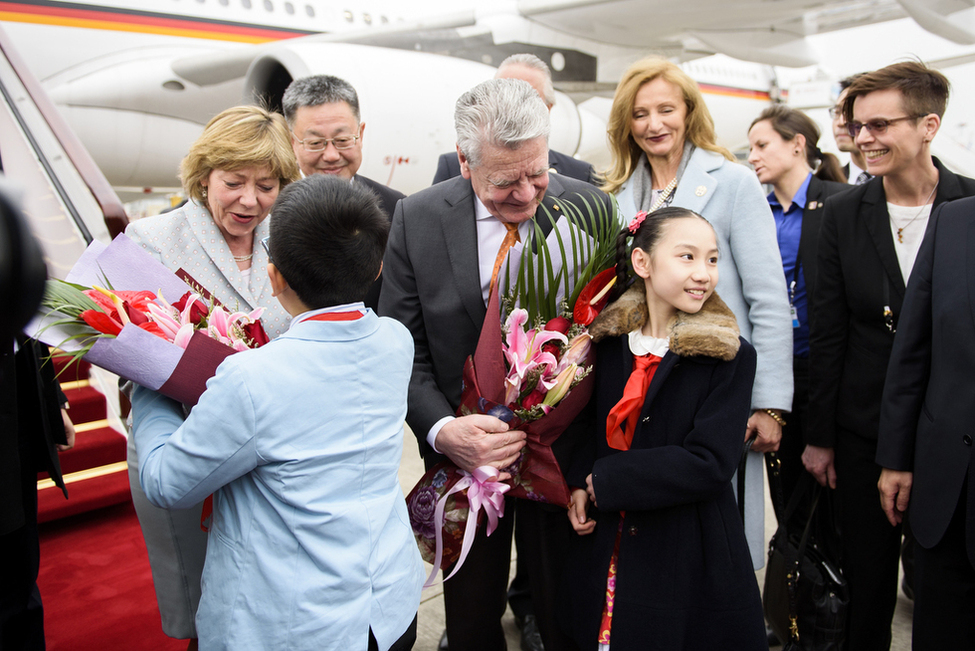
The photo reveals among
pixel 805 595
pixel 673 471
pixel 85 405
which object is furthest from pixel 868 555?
pixel 85 405

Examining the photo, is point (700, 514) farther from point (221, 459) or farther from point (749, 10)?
point (749, 10)

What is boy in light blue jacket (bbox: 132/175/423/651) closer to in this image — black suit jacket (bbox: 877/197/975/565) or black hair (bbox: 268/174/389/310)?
black hair (bbox: 268/174/389/310)

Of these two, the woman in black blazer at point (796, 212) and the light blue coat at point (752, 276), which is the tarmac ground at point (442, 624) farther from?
the light blue coat at point (752, 276)

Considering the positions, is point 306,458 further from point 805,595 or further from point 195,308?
point 805,595

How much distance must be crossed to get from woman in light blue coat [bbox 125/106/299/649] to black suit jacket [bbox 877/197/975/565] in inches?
64.3

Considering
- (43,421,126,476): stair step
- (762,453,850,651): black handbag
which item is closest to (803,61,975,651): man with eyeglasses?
(762,453,850,651): black handbag

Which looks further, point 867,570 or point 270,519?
point 867,570

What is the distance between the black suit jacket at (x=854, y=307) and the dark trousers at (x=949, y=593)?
429 mm

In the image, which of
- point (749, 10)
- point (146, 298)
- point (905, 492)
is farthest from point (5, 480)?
point (749, 10)

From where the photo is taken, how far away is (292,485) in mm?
1107

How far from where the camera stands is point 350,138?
7.61 feet

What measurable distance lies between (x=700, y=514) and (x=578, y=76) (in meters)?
7.53

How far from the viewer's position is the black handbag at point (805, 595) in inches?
75.8

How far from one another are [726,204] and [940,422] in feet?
2.69
